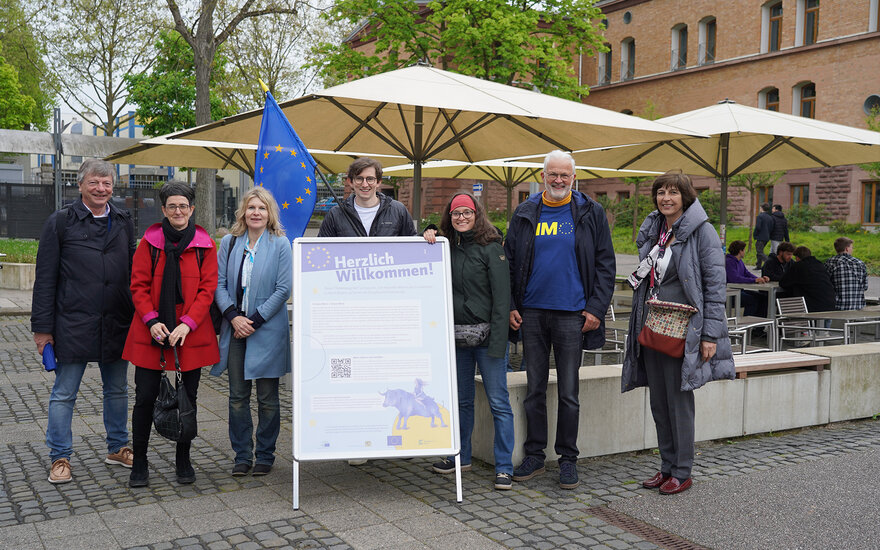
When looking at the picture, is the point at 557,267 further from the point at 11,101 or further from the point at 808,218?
the point at 11,101

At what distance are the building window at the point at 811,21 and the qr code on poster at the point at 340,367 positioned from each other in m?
36.1

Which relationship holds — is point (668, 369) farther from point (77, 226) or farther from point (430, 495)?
point (77, 226)

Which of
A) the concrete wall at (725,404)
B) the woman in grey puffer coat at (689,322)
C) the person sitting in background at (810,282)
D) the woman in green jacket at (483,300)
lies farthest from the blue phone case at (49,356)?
the person sitting in background at (810,282)

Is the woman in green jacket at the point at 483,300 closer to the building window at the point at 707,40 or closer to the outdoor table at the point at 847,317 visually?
the outdoor table at the point at 847,317

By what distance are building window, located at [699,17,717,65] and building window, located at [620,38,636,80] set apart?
499cm

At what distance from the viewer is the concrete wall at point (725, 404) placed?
18.7 ft

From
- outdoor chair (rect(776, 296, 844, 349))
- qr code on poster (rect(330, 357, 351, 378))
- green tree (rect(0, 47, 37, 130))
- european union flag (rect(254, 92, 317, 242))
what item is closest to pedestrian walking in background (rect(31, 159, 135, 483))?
qr code on poster (rect(330, 357, 351, 378))

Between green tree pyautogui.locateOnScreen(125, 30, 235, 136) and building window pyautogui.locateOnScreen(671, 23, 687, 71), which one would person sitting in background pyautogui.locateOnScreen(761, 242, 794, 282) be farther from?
building window pyautogui.locateOnScreen(671, 23, 687, 71)

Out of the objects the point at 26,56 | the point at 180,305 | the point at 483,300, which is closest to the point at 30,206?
the point at 180,305

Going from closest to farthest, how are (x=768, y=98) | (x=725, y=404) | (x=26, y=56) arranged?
(x=725, y=404) < (x=768, y=98) < (x=26, y=56)

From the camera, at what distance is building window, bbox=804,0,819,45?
3538 cm

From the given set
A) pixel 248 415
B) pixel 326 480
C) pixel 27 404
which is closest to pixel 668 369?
pixel 326 480

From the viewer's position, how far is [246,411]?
5.23m

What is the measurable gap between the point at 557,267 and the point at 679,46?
40.5 m
